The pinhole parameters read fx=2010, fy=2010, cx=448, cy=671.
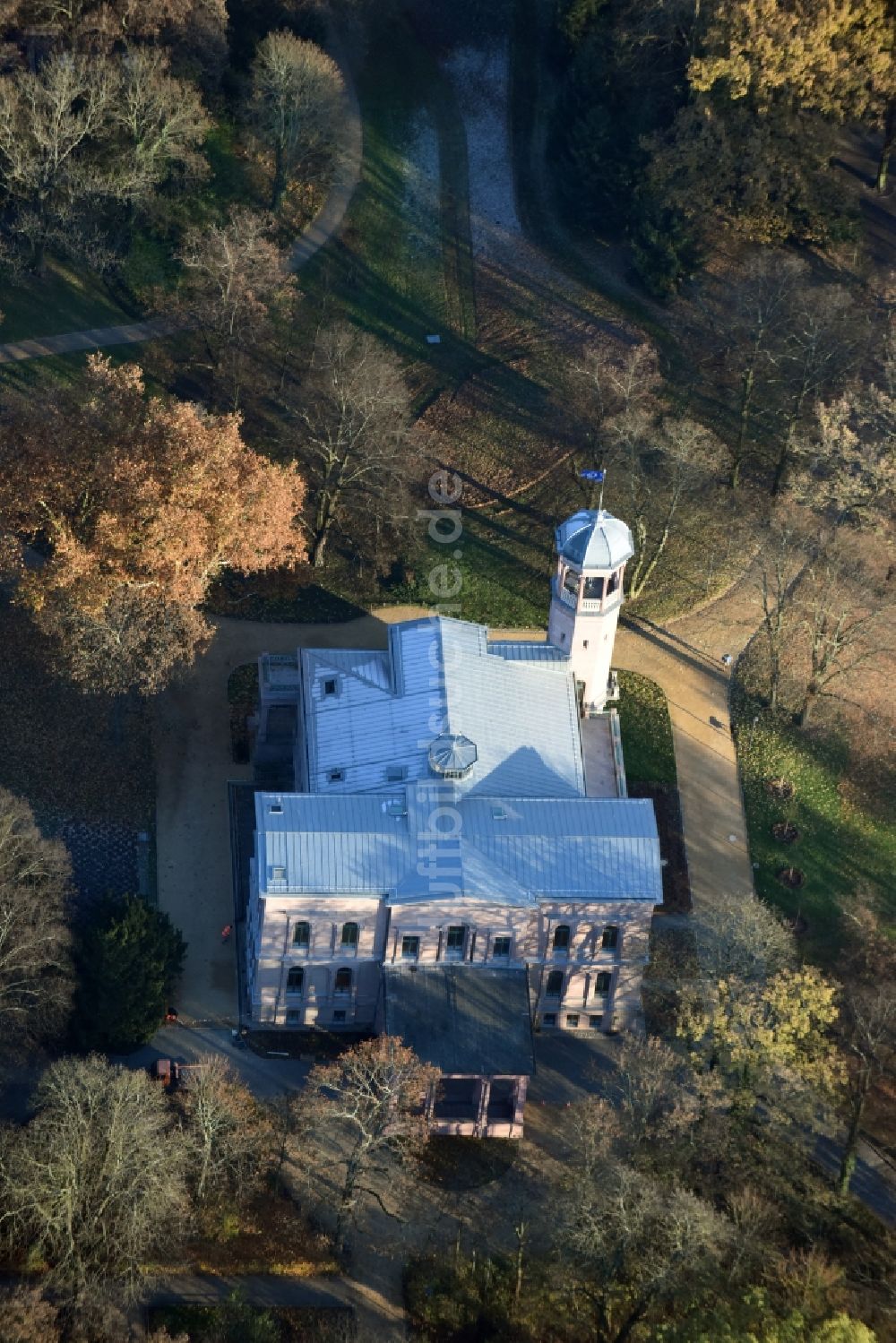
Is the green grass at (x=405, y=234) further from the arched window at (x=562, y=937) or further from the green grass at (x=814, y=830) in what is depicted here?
the arched window at (x=562, y=937)

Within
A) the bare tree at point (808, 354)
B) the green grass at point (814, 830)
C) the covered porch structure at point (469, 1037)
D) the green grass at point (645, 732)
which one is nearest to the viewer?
the covered porch structure at point (469, 1037)

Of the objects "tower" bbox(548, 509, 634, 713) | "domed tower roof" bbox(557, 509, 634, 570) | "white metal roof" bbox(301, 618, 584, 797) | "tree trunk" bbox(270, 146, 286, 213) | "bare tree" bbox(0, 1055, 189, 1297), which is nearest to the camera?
"bare tree" bbox(0, 1055, 189, 1297)

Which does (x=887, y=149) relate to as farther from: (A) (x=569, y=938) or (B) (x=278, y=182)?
(A) (x=569, y=938)

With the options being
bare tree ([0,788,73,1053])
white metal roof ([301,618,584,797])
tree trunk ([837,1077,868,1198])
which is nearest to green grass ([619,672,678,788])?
white metal roof ([301,618,584,797])

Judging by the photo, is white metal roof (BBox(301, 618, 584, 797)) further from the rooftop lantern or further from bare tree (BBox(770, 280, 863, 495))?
bare tree (BBox(770, 280, 863, 495))

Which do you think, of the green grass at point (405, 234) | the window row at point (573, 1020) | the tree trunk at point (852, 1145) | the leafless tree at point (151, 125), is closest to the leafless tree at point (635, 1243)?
the tree trunk at point (852, 1145)

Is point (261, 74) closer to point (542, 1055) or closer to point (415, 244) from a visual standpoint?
point (415, 244)

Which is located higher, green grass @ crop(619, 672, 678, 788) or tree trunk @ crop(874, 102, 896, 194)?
tree trunk @ crop(874, 102, 896, 194)

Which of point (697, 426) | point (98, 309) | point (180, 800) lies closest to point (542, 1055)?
point (180, 800)
